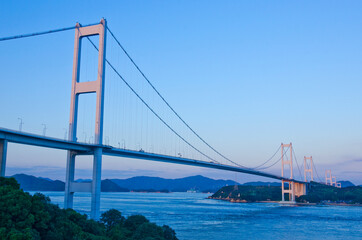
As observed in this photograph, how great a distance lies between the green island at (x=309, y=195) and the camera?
8344cm

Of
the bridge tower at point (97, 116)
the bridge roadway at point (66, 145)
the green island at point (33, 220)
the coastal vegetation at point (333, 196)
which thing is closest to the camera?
the green island at point (33, 220)

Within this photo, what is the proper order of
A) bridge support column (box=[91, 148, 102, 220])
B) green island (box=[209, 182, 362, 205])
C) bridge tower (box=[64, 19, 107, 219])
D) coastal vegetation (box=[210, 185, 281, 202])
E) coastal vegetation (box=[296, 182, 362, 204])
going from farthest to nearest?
1. coastal vegetation (box=[210, 185, 281, 202])
2. green island (box=[209, 182, 362, 205])
3. coastal vegetation (box=[296, 182, 362, 204])
4. bridge tower (box=[64, 19, 107, 219])
5. bridge support column (box=[91, 148, 102, 220])

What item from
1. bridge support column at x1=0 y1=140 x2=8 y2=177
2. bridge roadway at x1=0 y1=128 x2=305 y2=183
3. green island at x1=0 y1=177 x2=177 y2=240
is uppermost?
bridge roadway at x1=0 y1=128 x2=305 y2=183

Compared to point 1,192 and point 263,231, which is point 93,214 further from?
point 263,231

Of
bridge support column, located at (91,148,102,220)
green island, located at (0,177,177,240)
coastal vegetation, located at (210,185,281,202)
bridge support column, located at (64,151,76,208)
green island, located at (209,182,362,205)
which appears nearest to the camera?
green island, located at (0,177,177,240)

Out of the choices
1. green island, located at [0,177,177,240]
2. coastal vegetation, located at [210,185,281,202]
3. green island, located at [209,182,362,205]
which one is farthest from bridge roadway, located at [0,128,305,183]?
coastal vegetation, located at [210,185,281,202]

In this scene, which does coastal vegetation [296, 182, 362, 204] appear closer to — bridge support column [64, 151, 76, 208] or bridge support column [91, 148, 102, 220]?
bridge support column [91, 148, 102, 220]

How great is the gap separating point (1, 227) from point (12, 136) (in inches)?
302

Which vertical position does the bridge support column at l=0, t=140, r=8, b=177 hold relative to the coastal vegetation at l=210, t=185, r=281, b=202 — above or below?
above

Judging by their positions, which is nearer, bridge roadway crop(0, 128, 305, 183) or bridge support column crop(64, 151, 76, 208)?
bridge roadway crop(0, 128, 305, 183)

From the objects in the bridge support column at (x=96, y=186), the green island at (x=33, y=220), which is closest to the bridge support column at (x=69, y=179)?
the bridge support column at (x=96, y=186)

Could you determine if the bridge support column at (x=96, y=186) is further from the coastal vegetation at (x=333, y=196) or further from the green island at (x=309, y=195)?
the coastal vegetation at (x=333, y=196)

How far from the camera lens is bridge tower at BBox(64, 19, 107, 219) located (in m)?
21.4

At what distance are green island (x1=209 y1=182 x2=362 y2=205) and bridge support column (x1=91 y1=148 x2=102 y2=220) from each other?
69765 mm
